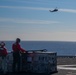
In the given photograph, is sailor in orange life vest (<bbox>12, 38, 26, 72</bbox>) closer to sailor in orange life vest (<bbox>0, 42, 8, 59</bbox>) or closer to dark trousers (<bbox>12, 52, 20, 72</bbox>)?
dark trousers (<bbox>12, 52, 20, 72</bbox>)

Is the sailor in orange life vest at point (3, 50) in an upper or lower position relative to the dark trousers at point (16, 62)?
upper

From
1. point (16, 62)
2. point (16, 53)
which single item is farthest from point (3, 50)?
point (16, 62)

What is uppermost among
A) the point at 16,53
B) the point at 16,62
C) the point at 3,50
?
the point at 3,50

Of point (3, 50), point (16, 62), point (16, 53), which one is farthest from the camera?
point (16, 62)

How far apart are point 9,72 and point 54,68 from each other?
2.85 meters

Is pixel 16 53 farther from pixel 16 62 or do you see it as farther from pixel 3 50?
pixel 3 50

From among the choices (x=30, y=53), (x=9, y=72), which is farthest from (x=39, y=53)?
(x=9, y=72)

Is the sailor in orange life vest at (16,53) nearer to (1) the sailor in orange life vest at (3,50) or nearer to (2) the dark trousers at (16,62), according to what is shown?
(2) the dark trousers at (16,62)

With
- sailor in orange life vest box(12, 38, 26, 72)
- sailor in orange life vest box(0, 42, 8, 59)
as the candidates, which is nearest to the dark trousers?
sailor in orange life vest box(12, 38, 26, 72)

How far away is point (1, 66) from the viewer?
25.1m

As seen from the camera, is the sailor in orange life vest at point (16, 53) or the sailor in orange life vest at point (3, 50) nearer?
the sailor in orange life vest at point (3, 50)

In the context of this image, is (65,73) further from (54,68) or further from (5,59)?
(5,59)

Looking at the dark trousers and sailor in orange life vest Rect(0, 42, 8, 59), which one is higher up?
sailor in orange life vest Rect(0, 42, 8, 59)

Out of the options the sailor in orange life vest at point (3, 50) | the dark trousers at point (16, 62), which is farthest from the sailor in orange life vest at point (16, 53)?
the sailor in orange life vest at point (3, 50)
